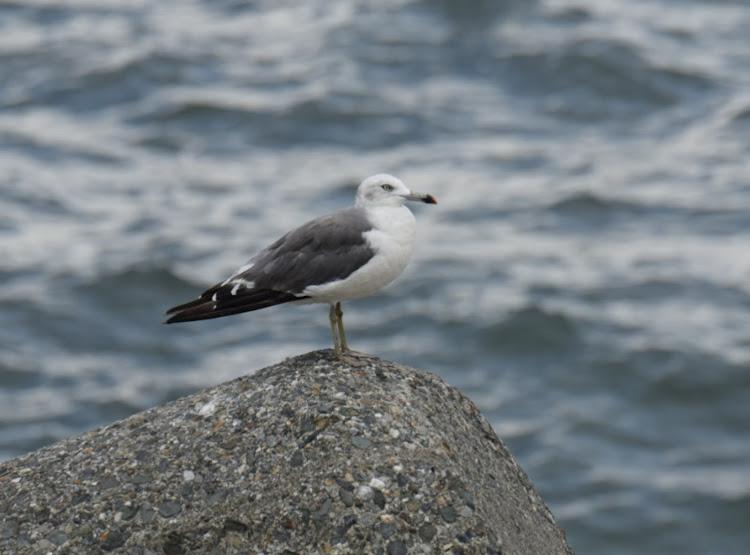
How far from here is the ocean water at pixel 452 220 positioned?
81.4ft

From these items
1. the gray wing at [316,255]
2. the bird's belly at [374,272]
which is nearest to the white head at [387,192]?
the gray wing at [316,255]

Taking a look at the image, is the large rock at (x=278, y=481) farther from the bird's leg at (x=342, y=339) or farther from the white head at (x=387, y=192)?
the white head at (x=387, y=192)

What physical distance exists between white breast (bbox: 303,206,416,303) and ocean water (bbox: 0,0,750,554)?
49.6ft

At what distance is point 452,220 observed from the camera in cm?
2950

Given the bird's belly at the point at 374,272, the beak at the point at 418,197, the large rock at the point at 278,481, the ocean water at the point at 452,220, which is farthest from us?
the ocean water at the point at 452,220

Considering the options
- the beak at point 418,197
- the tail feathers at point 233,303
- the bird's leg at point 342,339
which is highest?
the beak at point 418,197

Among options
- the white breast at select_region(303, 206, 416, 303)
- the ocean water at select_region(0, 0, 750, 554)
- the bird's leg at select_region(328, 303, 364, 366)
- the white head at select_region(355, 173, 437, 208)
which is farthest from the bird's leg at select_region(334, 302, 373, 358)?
the ocean water at select_region(0, 0, 750, 554)

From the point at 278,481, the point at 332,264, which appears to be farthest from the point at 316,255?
the point at 278,481

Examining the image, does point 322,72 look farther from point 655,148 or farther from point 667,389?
point 667,389

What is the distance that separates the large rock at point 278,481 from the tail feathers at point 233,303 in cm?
55

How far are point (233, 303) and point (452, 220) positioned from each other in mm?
21441

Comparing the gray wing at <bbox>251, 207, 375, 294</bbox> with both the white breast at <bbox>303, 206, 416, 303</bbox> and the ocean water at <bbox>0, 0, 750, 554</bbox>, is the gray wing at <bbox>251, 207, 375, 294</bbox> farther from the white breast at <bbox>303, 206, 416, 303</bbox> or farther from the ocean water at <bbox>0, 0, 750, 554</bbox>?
the ocean water at <bbox>0, 0, 750, 554</bbox>

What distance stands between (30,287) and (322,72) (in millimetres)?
12925

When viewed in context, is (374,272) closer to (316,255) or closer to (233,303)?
(316,255)
